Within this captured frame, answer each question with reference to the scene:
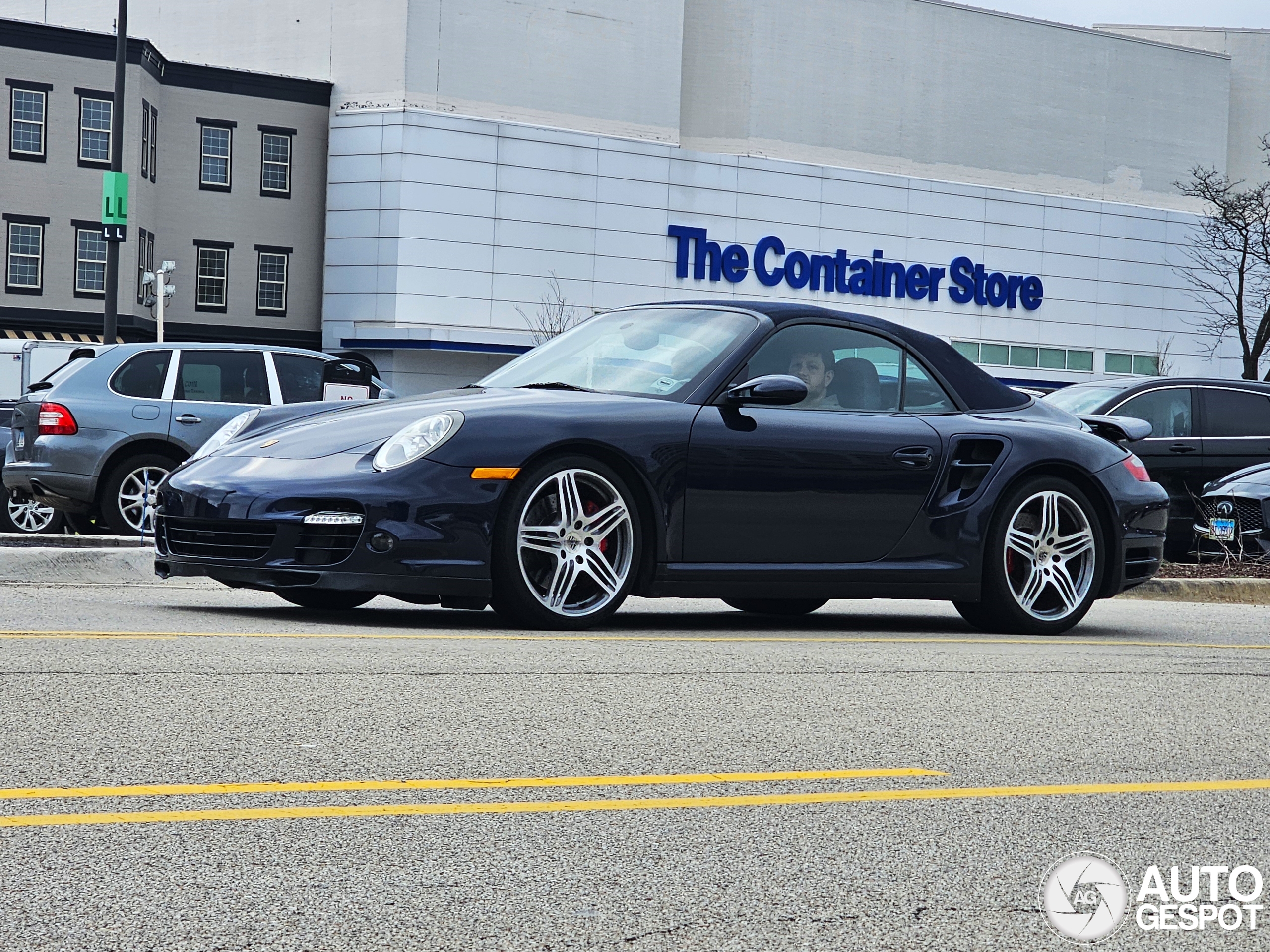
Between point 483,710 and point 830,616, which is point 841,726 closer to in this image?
point 483,710

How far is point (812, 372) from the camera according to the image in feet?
27.3

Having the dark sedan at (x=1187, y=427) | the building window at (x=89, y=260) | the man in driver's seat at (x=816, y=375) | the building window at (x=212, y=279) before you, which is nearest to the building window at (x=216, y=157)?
the building window at (x=212, y=279)

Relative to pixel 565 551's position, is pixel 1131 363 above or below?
above

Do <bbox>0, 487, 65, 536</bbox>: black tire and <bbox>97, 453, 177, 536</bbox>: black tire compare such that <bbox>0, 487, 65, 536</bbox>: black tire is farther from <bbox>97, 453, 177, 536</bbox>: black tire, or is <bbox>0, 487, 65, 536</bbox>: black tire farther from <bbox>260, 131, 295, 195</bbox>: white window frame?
<bbox>260, 131, 295, 195</bbox>: white window frame

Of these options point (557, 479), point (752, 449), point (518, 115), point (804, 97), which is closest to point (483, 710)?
point (557, 479)

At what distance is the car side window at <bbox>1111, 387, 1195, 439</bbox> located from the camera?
592 inches

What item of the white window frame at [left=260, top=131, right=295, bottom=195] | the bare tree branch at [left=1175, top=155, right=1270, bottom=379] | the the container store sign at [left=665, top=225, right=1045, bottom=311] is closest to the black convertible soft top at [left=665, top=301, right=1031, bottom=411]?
the white window frame at [left=260, top=131, right=295, bottom=195]

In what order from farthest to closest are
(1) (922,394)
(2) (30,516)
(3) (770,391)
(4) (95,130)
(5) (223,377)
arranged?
1. (4) (95,130)
2. (2) (30,516)
3. (5) (223,377)
4. (1) (922,394)
5. (3) (770,391)

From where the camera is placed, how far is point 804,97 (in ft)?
168

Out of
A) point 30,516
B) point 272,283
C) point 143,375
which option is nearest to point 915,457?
point 143,375

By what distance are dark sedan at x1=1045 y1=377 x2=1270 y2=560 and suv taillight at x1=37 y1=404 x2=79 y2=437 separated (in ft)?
27.2

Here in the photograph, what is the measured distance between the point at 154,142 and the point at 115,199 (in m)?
15.9

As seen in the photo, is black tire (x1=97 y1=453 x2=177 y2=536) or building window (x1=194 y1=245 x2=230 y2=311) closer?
black tire (x1=97 y1=453 x2=177 y2=536)

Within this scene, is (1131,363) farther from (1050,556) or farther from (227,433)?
(227,433)
